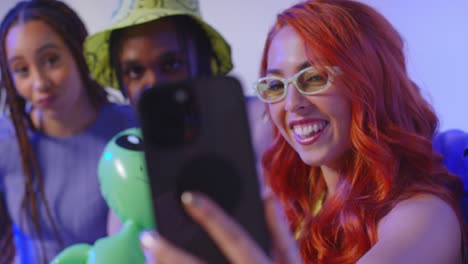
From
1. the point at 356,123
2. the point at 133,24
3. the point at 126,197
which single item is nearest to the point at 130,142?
the point at 126,197

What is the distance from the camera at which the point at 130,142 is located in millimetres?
771

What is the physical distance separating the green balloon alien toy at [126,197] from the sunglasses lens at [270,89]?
0.21 m

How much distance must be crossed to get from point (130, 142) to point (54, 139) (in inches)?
11.8

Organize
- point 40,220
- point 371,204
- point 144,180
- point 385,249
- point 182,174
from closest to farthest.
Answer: point 182,174
point 385,249
point 371,204
point 144,180
point 40,220

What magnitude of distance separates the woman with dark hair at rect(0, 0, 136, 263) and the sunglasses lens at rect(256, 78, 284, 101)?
1.38 feet

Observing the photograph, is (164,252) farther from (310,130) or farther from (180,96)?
(310,130)

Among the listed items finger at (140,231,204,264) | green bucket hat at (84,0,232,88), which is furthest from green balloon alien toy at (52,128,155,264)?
finger at (140,231,204,264)

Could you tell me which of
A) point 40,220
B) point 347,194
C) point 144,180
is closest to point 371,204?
point 347,194

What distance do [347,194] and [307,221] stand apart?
3.8 inches

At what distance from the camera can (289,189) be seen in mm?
824

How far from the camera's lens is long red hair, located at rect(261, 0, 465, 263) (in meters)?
0.63

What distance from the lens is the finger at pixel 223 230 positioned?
35 cm

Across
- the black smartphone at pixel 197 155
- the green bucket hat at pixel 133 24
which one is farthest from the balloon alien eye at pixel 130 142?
the black smartphone at pixel 197 155

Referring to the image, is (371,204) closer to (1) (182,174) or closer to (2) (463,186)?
(2) (463,186)
